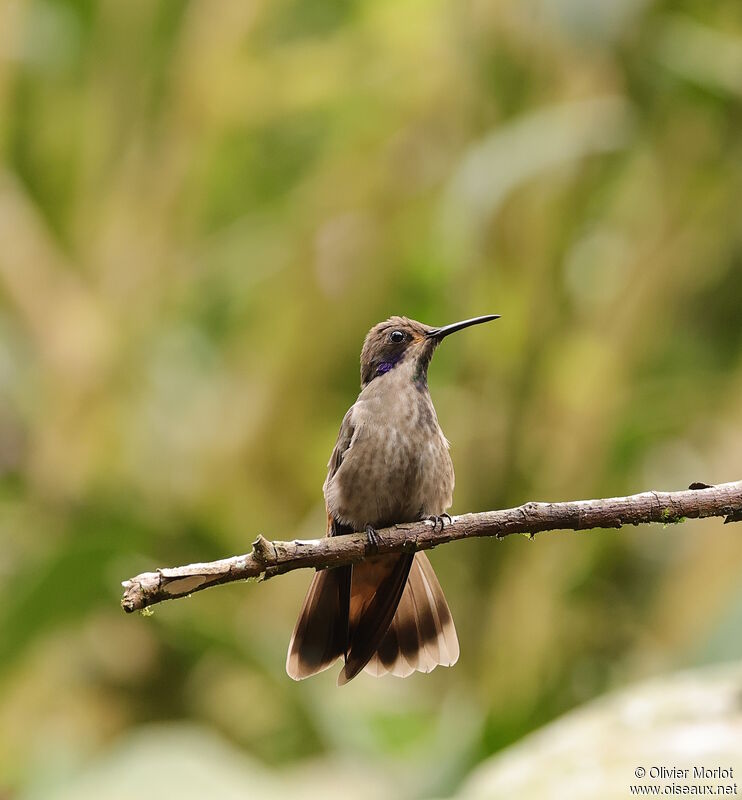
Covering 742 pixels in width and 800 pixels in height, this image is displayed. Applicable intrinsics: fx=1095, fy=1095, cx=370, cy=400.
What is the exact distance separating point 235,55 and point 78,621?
Result: 246 cm

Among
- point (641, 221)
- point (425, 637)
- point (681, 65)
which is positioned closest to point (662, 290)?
point (641, 221)

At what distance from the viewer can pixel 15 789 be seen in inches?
120

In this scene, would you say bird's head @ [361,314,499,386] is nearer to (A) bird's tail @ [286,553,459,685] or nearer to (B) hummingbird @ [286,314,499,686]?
(B) hummingbird @ [286,314,499,686]

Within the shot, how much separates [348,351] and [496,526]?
105 inches

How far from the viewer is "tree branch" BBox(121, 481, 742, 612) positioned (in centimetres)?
93

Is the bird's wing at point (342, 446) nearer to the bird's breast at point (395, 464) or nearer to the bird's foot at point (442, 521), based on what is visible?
the bird's breast at point (395, 464)

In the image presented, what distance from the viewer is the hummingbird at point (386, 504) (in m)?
1.27

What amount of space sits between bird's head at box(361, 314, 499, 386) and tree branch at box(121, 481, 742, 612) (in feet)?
0.95

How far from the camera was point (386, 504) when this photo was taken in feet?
4.50

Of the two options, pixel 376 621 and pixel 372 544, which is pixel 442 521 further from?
pixel 376 621

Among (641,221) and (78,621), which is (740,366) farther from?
(78,621)
